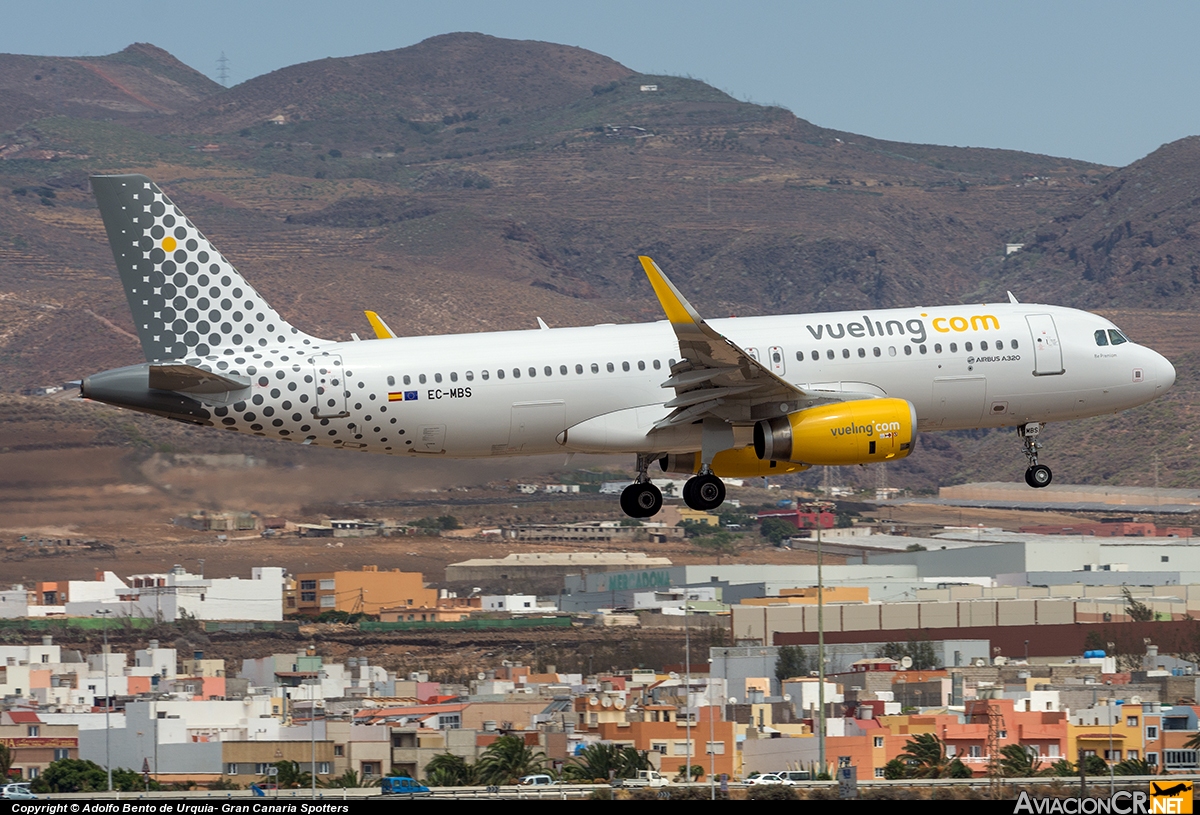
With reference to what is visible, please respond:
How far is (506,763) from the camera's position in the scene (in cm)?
7344

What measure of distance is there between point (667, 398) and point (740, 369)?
2.30 meters

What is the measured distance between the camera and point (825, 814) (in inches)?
953

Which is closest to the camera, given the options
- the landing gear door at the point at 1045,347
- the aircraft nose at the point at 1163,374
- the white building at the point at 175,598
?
the landing gear door at the point at 1045,347

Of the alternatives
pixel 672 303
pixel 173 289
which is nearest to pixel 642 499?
pixel 672 303

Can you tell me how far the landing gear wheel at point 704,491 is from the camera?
45656mm

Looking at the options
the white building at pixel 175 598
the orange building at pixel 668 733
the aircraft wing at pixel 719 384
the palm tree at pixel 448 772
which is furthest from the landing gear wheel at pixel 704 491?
the white building at pixel 175 598

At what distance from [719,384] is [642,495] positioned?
407 cm

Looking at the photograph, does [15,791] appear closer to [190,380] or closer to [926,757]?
[190,380]

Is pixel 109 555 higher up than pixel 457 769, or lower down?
higher up

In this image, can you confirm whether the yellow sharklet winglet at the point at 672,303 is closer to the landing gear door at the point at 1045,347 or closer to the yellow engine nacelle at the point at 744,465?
the yellow engine nacelle at the point at 744,465

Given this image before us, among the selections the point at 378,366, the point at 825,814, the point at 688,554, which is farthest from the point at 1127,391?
the point at 688,554

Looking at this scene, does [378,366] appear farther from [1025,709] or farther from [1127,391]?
[1025,709]

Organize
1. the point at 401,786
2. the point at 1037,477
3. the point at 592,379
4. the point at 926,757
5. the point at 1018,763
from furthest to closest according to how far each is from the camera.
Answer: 1. the point at 926,757
2. the point at 1018,763
3. the point at 401,786
4. the point at 1037,477
5. the point at 592,379

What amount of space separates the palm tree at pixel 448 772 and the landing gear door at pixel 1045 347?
111 feet
